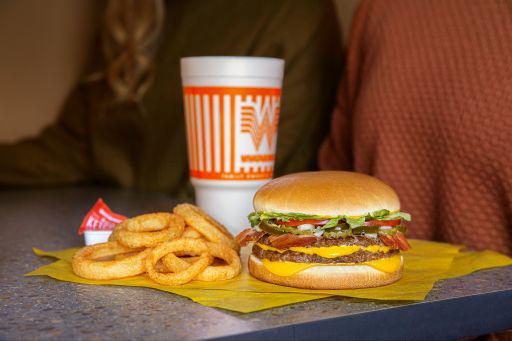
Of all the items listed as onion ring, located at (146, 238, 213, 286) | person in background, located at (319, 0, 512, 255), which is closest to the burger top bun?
onion ring, located at (146, 238, 213, 286)

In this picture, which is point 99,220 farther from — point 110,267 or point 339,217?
point 339,217

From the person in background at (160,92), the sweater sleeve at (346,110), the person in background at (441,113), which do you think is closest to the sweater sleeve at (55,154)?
the person in background at (160,92)

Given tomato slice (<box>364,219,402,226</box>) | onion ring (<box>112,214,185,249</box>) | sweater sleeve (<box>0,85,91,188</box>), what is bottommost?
sweater sleeve (<box>0,85,91,188</box>)

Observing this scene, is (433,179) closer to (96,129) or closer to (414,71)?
(414,71)

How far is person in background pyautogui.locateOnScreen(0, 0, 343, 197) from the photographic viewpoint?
1.80m

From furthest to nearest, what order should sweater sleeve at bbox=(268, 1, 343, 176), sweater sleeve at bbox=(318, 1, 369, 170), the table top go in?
sweater sleeve at bbox=(268, 1, 343, 176), sweater sleeve at bbox=(318, 1, 369, 170), the table top

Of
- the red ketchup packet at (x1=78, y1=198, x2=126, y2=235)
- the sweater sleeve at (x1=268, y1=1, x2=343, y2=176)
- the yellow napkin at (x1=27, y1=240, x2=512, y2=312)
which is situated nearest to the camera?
the yellow napkin at (x1=27, y1=240, x2=512, y2=312)

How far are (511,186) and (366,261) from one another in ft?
1.40

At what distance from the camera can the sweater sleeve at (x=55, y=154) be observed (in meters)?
2.41

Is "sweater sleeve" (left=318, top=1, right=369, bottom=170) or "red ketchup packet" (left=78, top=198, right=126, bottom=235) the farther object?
"sweater sleeve" (left=318, top=1, right=369, bottom=170)

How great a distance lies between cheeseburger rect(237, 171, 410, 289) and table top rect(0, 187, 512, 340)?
0.18 feet

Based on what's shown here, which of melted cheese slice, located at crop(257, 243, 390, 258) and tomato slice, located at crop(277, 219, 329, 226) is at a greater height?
tomato slice, located at crop(277, 219, 329, 226)

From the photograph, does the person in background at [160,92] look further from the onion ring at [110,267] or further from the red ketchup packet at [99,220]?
the onion ring at [110,267]

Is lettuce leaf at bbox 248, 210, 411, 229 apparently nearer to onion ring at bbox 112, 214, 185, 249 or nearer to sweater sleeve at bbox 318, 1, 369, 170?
onion ring at bbox 112, 214, 185, 249
